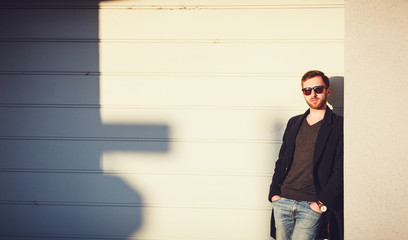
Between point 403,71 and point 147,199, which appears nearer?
point 403,71

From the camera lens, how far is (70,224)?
340cm

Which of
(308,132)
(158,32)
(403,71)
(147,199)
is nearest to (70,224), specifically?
(147,199)

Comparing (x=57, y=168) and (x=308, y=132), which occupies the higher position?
(x=308, y=132)

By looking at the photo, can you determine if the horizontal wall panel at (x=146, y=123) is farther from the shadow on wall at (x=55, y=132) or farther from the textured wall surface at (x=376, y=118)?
the textured wall surface at (x=376, y=118)

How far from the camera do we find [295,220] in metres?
2.69

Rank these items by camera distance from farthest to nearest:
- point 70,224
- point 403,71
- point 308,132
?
point 70,224
point 308,132
point 403,71

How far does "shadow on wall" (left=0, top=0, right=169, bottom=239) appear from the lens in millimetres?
3377

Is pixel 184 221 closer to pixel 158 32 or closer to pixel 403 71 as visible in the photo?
pixel 158 32

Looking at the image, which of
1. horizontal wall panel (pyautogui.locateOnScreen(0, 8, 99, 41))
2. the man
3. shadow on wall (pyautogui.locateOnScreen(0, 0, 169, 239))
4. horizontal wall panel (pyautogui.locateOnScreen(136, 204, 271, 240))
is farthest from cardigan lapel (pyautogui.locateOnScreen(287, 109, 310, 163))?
horizontal wall panel (pyautogui.locateOnScreen(0, 8, 99, 41))

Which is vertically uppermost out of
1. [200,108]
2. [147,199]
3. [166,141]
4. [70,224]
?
[200,108]

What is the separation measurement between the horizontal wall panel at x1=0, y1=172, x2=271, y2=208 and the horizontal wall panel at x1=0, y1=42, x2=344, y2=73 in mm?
1005

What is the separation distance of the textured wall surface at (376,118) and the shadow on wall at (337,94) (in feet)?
2.58

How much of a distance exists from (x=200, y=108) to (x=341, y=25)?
57.9 inches

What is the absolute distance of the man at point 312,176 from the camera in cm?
257
